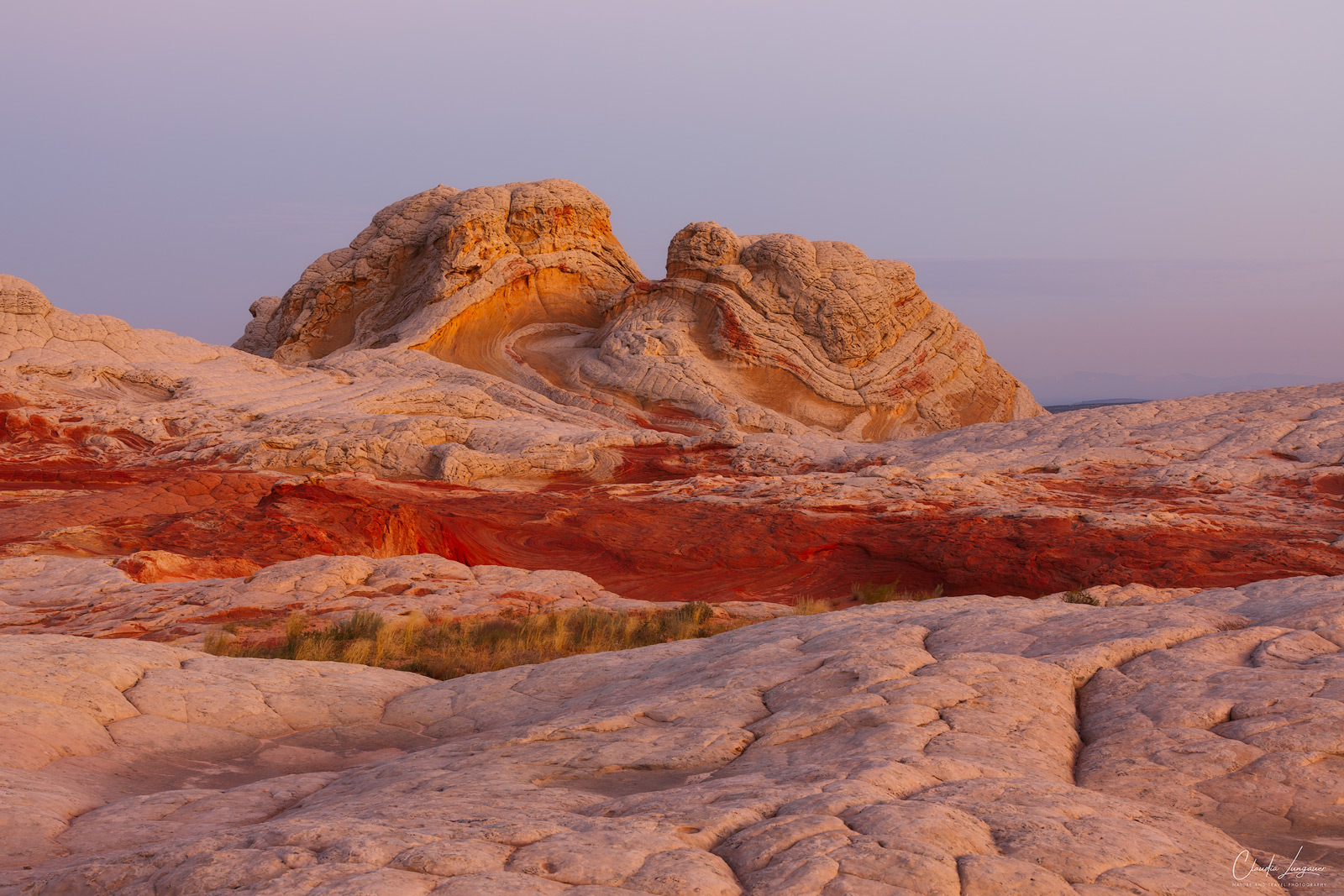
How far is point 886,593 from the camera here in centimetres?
1436

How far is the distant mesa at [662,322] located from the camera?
1332 inches

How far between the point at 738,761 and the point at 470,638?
6559 mm

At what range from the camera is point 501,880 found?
10.8 ft

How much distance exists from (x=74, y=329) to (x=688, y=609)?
23277 mm

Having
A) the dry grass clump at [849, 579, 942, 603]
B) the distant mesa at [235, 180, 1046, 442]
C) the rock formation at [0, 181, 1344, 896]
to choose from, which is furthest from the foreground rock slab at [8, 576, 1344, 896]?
the distant mesa at [235, 180, 1046, 442]

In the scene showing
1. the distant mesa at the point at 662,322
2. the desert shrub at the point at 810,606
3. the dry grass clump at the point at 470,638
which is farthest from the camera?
the distant mesa at the point at 662,322

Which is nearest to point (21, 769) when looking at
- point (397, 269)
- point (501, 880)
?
point (501, 880)

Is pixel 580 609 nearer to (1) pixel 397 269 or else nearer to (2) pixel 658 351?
(2) pixel 658 351

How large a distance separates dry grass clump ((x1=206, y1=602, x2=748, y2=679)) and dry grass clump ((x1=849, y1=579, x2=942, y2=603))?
8.86 ft

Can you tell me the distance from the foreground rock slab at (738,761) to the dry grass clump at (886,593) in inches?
222

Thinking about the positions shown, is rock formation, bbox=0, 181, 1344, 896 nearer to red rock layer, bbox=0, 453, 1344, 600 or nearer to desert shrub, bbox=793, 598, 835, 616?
red rock layer, bbox=0, 453, 1344, 600

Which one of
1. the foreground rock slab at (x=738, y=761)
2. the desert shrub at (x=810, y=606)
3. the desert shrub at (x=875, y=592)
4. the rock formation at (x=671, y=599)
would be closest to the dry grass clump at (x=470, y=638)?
the rock formation at (x=671, y=599)

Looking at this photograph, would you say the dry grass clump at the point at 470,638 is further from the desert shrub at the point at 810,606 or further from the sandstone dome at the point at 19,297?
the sandstone dome at the point at 19,297

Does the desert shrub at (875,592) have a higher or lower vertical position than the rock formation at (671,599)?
lower
